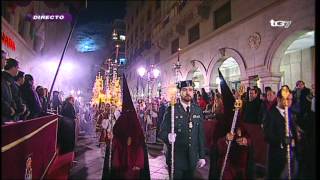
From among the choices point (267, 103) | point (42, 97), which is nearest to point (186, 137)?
point (267, 103)

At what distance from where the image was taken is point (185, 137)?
4500mm

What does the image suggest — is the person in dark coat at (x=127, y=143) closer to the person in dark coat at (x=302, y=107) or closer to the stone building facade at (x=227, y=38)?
the person in dark coat at (x=302, y=107)

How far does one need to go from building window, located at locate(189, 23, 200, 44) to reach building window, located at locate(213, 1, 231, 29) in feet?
4.80

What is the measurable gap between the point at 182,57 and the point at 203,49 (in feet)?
5.16

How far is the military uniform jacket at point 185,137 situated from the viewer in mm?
4434

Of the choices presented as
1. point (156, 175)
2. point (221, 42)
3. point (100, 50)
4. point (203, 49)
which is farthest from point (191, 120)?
point (203, 49)

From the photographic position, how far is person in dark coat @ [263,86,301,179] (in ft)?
14.1

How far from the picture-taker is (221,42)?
1231 cm

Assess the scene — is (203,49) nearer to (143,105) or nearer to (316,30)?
(143,105)

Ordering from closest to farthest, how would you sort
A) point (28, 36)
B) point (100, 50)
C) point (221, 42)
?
point (28, 36), point (100, 50), point (221, 42)

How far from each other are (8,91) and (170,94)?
3567 mm

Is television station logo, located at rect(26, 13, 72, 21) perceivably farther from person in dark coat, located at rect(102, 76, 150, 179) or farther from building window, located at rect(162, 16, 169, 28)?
building window, located at rect(162, 16, 169, 28)

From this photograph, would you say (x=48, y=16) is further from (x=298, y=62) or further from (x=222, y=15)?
(x=298, y=62)

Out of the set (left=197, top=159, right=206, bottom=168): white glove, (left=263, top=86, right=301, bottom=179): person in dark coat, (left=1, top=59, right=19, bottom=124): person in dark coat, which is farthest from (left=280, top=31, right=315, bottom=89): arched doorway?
(left=1, top=59, right=19, bottom=124): person in dark coat
